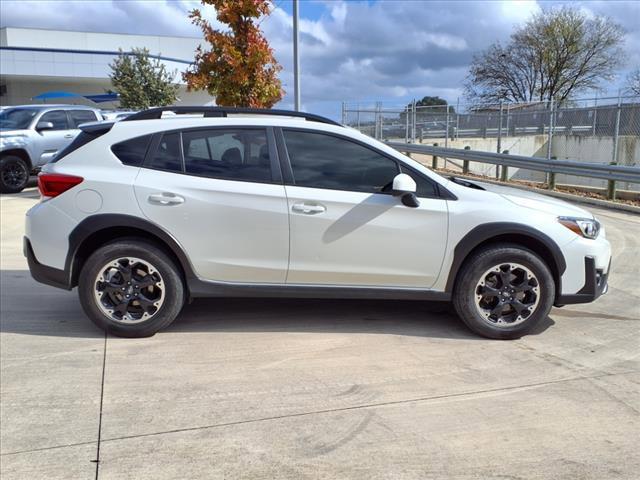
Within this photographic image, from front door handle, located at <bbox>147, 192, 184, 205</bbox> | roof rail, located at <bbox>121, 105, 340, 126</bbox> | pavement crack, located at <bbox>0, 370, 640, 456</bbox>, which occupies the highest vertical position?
roof rail, located at <bbox>121, 105, 340, 126</bbox>

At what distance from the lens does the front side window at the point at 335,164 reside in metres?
4.52

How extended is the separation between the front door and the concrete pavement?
1.83 ft

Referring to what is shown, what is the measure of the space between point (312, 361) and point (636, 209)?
27.9 ft

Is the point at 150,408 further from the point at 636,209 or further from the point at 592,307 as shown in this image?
the point at 636,209

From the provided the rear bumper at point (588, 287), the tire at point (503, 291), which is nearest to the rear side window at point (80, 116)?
the tire at point (503, 291)

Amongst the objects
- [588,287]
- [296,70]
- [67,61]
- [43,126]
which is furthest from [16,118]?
[67,61]

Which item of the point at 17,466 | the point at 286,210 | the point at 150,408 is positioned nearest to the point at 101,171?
the point at 286,210

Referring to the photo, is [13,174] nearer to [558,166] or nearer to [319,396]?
[319,396]

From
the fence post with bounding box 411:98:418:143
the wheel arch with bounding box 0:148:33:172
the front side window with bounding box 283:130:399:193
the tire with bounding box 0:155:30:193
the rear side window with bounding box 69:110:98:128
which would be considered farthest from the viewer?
the fence post with bounding box 411:98:418:143

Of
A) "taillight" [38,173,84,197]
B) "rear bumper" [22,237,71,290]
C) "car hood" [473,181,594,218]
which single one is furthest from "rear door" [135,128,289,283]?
"car hood" [473,181,594,218]

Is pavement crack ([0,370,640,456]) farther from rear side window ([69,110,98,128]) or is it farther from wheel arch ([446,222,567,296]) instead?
rear side window ([69,110,98,128])

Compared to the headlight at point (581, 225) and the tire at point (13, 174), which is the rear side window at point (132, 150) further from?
the tire at point (13, 174)

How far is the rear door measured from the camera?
443cm

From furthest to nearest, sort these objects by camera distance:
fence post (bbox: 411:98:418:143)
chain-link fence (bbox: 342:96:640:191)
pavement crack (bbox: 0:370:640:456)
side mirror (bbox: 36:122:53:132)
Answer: fence post (bbox: 411:98:418:143) → chain-link fence (bbox: 342:96:640:191) → side mirror (bbox: 36:122:53:132) → pavement crack (bbox: 0:370:640:456)
